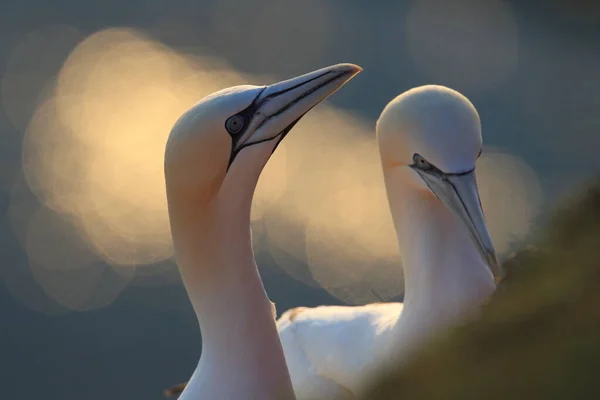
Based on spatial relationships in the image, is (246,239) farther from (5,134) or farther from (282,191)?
(5,134)

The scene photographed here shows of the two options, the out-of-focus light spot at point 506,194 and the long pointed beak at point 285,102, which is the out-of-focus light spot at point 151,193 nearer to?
the out-of-focus light spot at point 506,194

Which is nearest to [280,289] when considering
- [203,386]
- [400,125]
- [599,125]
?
[599,125]

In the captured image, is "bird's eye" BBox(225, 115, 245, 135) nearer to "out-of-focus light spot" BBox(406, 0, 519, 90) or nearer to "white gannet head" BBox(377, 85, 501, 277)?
"white gannet head" BBox(377, 85, 501, 277)

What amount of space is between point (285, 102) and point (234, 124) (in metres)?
0.33

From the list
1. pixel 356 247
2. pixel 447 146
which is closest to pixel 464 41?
pixel 356 247

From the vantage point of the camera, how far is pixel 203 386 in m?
4.73

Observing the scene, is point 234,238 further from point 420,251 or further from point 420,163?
point 420,251

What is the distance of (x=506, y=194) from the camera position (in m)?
14.4

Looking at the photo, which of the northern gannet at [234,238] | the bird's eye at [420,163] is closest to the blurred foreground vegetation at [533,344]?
A: the northern gannet at [234,238]

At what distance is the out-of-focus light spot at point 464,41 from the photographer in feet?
54.2

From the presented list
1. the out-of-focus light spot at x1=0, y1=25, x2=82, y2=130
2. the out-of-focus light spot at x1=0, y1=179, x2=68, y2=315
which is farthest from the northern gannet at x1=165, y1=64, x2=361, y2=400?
the out-of-focus light spot at x1=0, y1=25, x2=82, y2=130

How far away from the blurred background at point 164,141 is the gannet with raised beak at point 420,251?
4.20 metres

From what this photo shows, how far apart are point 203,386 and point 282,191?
9.85m

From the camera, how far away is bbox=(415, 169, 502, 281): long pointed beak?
5.43m
